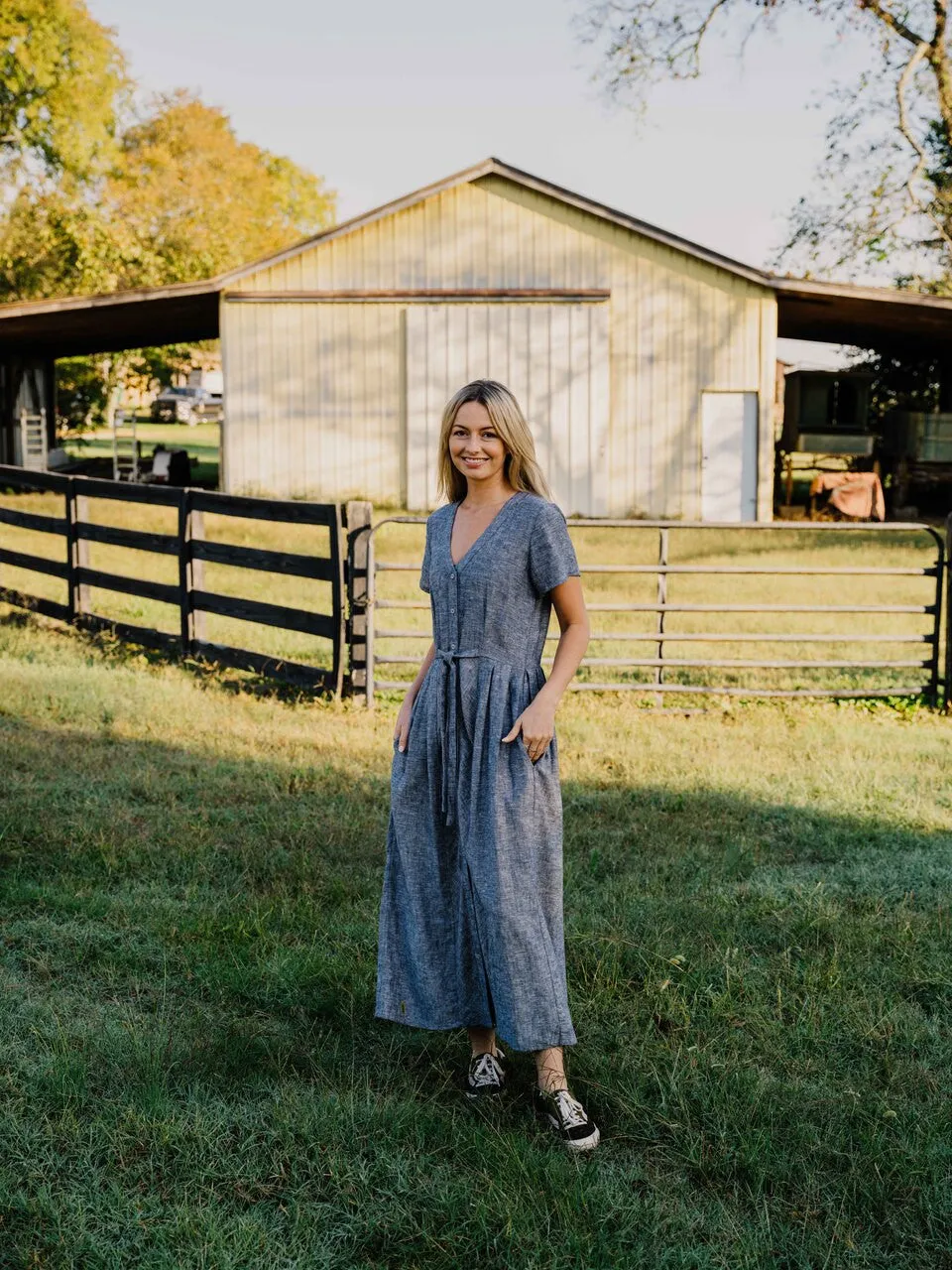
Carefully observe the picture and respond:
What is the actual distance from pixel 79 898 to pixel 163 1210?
2155 millimetres

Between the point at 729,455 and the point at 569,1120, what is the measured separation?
63.8 feet

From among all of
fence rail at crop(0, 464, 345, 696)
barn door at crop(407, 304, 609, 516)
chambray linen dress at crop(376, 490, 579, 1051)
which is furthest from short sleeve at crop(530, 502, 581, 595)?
barn door at crop(407, 304, 609, 516)

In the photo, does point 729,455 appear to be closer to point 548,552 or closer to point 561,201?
point 561,201

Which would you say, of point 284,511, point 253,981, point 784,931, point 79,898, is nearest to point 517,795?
point 253,981

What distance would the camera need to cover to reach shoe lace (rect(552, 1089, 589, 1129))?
344 centimetres

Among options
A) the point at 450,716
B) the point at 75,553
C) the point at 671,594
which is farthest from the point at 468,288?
the point at 450,716

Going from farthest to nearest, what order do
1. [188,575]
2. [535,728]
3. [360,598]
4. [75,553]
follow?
[75,553]
[188,575]
[360,598]
[535,728]

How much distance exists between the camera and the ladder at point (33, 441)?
1091 inches

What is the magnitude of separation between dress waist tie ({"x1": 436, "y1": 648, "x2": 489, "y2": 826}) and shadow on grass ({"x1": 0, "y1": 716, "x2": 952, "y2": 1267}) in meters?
0.81

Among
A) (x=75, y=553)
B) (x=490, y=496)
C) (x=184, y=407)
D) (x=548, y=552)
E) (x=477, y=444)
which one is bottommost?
(x=75, y=553)

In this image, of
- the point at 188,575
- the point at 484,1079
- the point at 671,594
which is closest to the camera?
the point at 484,1079

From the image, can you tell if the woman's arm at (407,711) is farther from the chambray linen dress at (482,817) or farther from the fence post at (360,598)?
the fence post at (360,598)

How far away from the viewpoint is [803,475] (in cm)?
3412

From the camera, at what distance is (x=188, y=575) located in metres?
9.85
